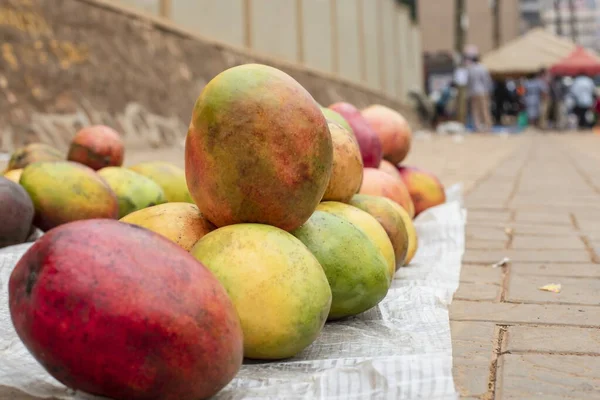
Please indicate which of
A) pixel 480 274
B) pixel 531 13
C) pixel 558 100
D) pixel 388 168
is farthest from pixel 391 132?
pixel 531 13

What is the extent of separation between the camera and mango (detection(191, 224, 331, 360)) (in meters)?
1.81

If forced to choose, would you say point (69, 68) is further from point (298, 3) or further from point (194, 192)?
point (298, 3)

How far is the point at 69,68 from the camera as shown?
729 centimetres

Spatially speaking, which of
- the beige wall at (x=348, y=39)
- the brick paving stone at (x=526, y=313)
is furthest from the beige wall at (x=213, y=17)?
the brick paving stone at (x=526, y=313)

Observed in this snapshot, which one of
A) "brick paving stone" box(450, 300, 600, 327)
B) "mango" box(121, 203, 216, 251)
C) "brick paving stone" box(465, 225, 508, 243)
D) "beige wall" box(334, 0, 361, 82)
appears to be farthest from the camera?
"beige wall" box(334, 0, 361, 82)

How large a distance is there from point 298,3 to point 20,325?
43.2 ft

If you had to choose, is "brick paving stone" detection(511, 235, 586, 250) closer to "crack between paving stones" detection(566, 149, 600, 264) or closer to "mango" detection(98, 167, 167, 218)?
"crack between paving stones" detection(566, 149, 600, 264)

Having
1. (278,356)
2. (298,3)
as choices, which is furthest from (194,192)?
(298,3)

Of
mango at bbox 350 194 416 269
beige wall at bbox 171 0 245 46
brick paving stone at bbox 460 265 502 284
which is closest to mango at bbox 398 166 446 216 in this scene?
brick paving stone at bbox 460 265 502 284

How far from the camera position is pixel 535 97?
2612cm

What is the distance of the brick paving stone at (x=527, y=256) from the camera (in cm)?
329

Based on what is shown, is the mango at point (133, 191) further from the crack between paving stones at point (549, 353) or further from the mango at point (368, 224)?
the crack between paving stones at point (549, 353)

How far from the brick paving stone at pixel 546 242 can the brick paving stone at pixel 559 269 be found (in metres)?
0.40

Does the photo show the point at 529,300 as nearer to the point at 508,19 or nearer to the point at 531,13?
the point at 508,19
